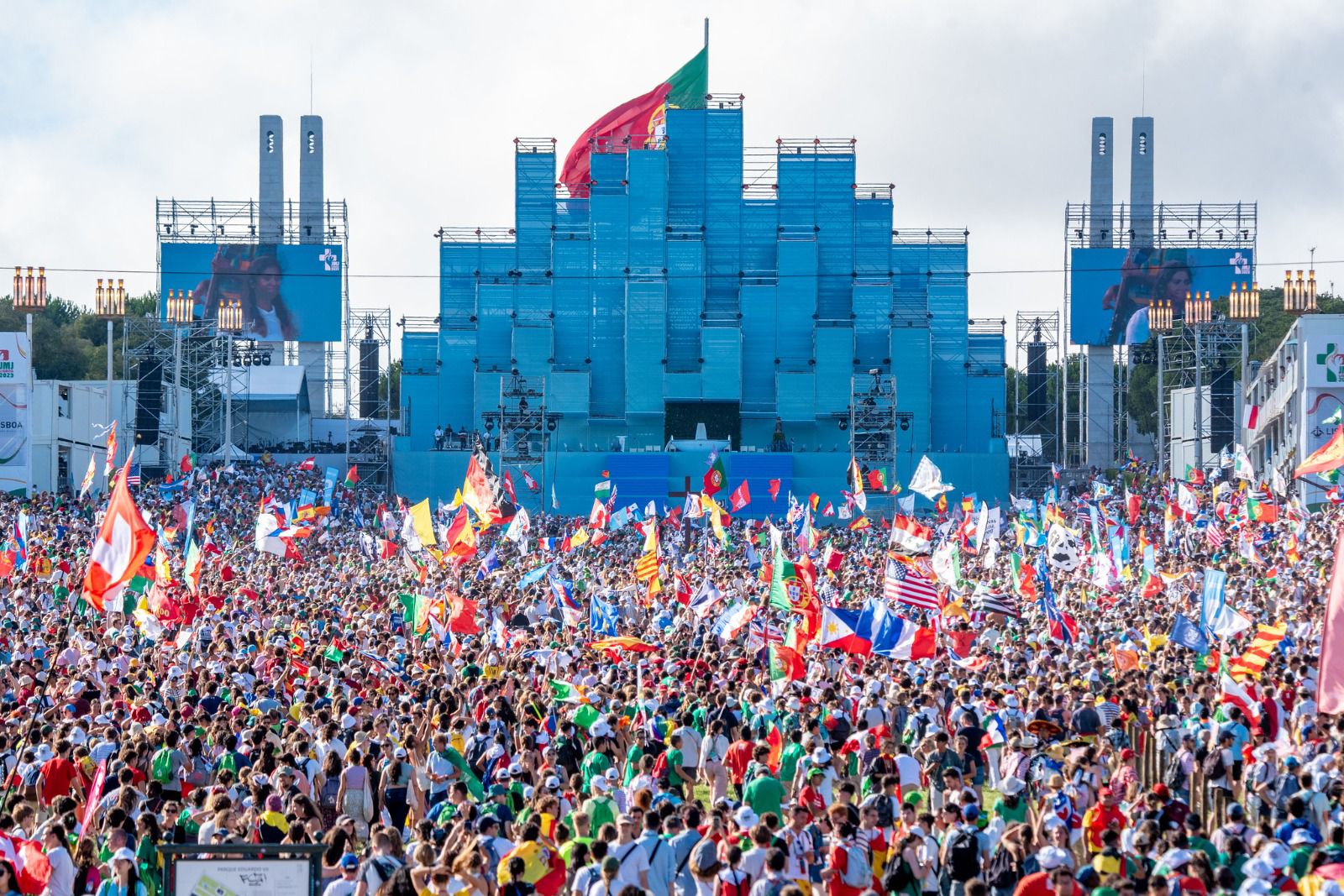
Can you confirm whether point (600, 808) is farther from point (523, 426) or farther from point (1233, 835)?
point (523, 426)

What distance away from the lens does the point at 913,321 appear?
74.1 m

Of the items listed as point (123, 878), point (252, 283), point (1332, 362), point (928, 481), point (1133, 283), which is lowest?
point (123, 878)

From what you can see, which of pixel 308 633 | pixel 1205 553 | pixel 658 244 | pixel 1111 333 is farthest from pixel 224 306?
pixel 308 633

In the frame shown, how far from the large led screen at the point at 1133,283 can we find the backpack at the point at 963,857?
61.6 meters

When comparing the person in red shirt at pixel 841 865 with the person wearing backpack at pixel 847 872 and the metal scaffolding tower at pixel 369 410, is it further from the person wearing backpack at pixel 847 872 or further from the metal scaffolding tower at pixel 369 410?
the metal scaffolding tower at pixel 369 410

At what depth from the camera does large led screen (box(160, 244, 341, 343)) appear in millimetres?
75062

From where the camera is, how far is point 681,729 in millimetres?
17688

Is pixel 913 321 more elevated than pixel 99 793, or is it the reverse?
pixel 913 321

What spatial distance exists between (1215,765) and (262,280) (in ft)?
204

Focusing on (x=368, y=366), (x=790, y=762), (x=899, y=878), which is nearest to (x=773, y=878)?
(x=899, y=878)

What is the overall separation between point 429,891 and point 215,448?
6296 cm

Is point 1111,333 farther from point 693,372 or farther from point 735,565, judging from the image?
point 735,565

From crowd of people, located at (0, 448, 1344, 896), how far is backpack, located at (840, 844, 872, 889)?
1 centimetres

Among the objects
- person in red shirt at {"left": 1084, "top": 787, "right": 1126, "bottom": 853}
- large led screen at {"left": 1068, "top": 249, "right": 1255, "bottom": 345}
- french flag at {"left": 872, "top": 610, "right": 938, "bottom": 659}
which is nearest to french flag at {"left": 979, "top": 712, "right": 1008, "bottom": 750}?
french flag at {"left": 872, "top": 610, "right": 938, "bottom": 659}
